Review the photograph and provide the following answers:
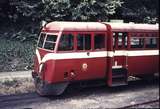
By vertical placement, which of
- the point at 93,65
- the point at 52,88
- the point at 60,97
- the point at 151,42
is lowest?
the point at 60,97

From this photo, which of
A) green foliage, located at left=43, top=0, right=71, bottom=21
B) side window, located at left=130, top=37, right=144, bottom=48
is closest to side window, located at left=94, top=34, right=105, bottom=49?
side window, located at left=130, top=37, right=144, bottom=48

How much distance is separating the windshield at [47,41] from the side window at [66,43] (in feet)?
1.05

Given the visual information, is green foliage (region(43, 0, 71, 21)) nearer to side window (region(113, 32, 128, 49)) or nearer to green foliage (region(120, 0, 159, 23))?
green foliage (region(120, 0, 159, 23))

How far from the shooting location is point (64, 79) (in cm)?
1519

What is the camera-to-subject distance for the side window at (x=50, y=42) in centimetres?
1525

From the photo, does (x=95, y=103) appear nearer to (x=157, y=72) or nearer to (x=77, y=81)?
(x=77, y=81)

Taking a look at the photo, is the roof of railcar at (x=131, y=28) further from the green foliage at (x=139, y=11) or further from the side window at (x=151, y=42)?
the green foliage at (x=139, y=11)

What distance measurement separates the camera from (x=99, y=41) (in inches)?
635

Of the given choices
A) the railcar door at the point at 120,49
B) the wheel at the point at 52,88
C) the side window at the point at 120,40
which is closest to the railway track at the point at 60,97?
the wheel at the point at 52,88

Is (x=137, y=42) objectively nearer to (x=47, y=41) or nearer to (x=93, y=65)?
(x=93, y=65)

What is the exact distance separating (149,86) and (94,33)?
14.9 feet

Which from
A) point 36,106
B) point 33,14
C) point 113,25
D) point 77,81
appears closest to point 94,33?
→ point 113,25

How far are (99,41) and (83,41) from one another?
0.90 m

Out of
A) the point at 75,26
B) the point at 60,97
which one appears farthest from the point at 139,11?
the point at 60,97
